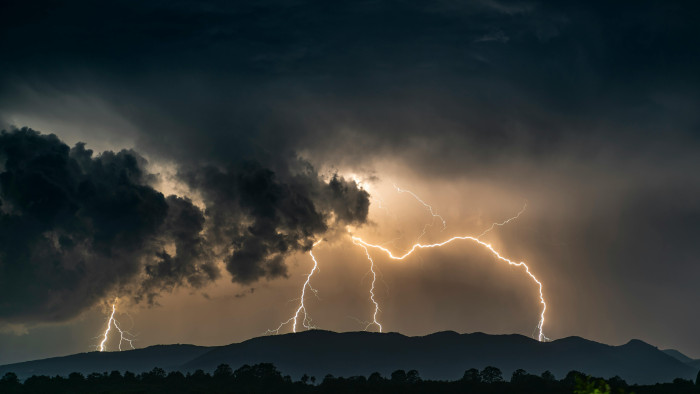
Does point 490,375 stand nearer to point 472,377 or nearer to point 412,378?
point 472,377

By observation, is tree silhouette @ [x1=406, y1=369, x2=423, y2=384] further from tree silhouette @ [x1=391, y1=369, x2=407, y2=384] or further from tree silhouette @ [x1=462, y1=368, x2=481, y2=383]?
tree silhouette @ [x1=462, y1=368, x2=481, y2=383]

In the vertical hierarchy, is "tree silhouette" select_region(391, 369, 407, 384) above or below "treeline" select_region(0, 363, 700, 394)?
above

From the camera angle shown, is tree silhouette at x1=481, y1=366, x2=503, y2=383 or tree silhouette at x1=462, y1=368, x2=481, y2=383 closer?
tree silhouette at x1=462, y1=368, x2=481, y2=383

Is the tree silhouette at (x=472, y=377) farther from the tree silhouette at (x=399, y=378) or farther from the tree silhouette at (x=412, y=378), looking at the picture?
the tree silhouette at (x=399, y=378)

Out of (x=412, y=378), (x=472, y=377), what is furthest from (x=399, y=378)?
(x=472, y=377)

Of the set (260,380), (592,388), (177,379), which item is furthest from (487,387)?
(592,388)

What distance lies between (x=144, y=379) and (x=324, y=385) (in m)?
51.4

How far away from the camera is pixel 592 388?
3253 centimetres

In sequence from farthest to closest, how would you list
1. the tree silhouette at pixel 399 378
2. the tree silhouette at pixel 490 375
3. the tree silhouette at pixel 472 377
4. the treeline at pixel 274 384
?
the tree silhouette at pixel 490 375 < the tree silhouette at pixel 399 378 < the tree silhouette at pixel 472 377 < the treeline at pixel 274 384

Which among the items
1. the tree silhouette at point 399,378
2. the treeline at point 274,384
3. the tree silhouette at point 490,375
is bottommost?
the treeline at point 274,384

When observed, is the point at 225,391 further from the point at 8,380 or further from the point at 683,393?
the point at 683,393

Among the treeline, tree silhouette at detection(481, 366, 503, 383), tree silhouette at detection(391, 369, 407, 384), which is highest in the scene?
tree silhouette at detection(481, 366, 503, 383)

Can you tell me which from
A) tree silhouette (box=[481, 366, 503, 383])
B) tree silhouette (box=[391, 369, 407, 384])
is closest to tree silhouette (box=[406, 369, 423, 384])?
tree silhouette (box=[391, 369, 407, 384])

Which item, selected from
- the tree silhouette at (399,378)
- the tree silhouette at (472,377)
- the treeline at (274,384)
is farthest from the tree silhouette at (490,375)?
the tree silhouette at (399,378)
